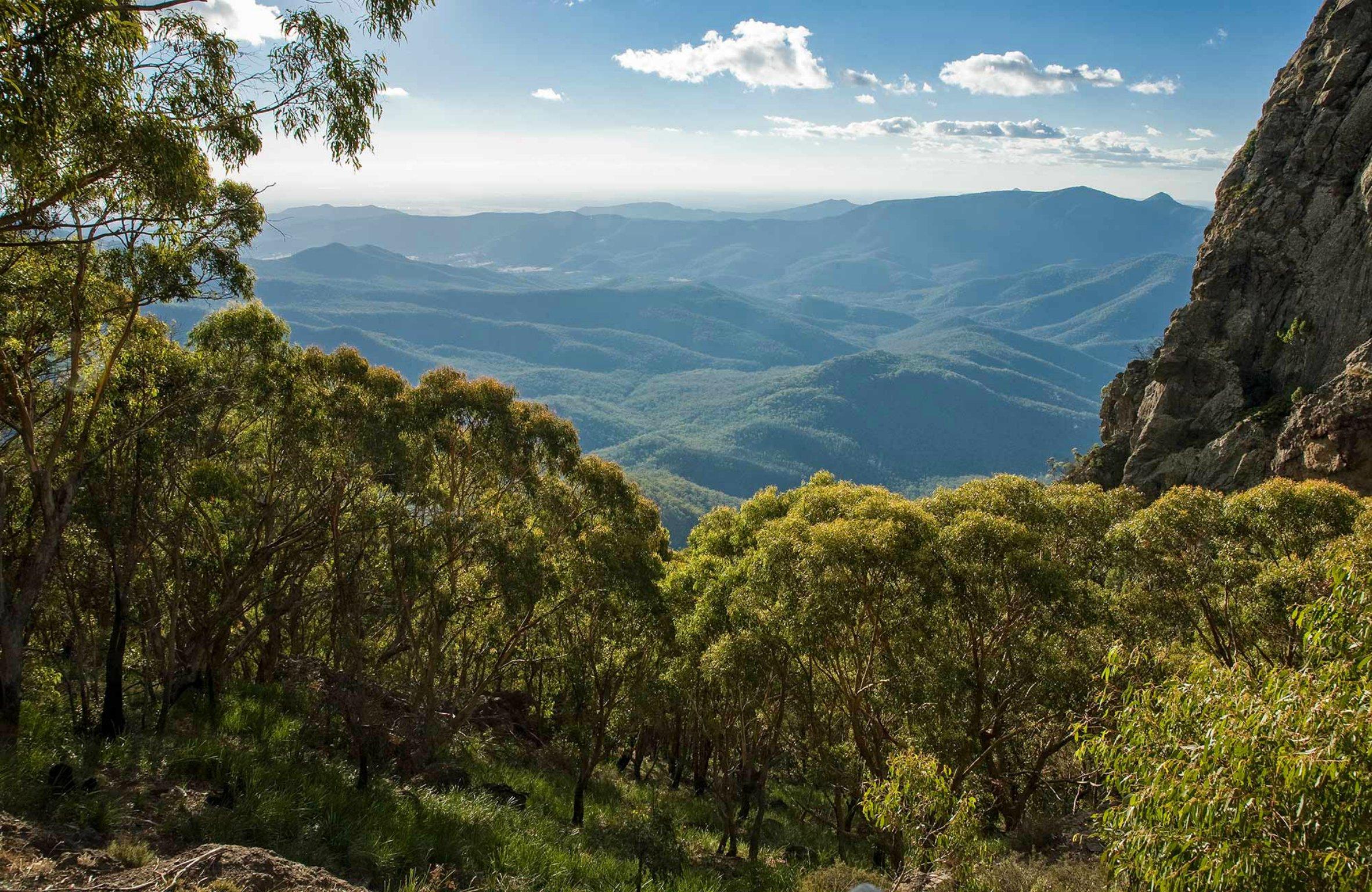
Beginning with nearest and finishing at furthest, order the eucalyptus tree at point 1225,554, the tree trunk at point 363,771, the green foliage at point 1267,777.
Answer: the green foliage at point 1267,777 → the tree trunk at point 363,771 → the eucalyptus tree at point 1225,554

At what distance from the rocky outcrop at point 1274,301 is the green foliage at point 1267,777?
2947 centimetres

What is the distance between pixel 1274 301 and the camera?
38125 mm

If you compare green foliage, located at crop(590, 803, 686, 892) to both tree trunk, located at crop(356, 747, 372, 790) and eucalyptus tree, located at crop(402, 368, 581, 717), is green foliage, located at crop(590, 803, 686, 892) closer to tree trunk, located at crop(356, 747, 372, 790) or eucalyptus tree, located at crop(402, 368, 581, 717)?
eucalyptus tree, located at crop(402, 368, 581, 717)

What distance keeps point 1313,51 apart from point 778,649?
169 ft

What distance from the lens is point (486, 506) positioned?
53.2 ft

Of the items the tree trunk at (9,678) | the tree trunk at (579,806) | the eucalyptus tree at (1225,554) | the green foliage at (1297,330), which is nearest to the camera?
the tree trunk at (9,678)

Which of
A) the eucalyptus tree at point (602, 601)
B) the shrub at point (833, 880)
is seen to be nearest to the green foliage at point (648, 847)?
the eucalyptus tree at point (602, 601)

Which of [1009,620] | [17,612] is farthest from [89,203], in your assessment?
[1009,620]

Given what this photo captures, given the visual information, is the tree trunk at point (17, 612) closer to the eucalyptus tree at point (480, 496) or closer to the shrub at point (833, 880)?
the eucalyptus tree at point (480, 496)

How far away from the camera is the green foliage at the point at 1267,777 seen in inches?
193

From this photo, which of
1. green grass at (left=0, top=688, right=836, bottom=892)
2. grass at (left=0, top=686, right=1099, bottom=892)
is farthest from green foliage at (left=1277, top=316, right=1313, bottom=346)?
green grass at (left=0, top=688, right=836, bottom=892)

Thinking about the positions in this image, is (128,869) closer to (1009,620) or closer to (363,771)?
(363,771)

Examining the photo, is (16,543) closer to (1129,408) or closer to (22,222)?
(22,222)

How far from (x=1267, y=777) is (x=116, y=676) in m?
13.8
